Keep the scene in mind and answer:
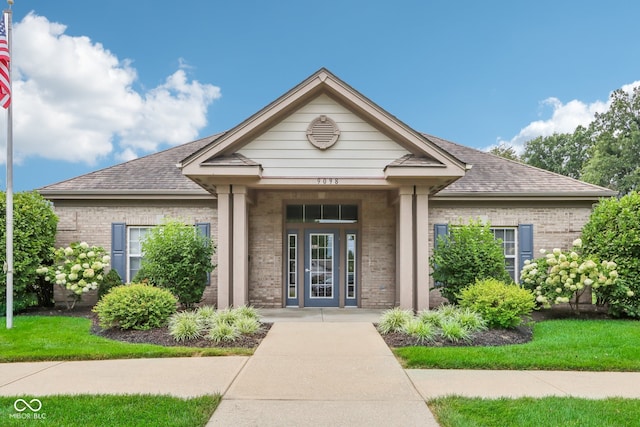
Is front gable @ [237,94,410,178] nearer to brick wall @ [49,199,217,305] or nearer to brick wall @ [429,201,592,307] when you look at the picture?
brick wall @ [429,201,592,307]

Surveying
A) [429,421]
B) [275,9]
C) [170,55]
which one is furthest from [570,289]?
[170,55]

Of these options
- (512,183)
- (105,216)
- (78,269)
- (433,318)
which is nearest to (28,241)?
(78,269)

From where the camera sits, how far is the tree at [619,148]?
29.0 meters

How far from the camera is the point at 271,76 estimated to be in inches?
660

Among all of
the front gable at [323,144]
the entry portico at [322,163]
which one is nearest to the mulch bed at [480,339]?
the entry portico at [322,163]

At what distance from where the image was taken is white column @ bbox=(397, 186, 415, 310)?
9406mm

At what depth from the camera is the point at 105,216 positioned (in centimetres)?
1177

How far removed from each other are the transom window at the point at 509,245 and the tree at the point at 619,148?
2175 cm

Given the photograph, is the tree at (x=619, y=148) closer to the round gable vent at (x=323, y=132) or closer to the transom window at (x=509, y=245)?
the transom window at (x=509, y=245)

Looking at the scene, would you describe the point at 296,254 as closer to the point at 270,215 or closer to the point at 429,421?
the point at 270,215

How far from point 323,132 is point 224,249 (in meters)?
3.43

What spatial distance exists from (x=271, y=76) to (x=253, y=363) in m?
13.2

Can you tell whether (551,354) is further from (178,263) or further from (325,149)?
(178,263)

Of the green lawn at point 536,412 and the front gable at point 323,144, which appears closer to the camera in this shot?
the green lawn at point 536,412
